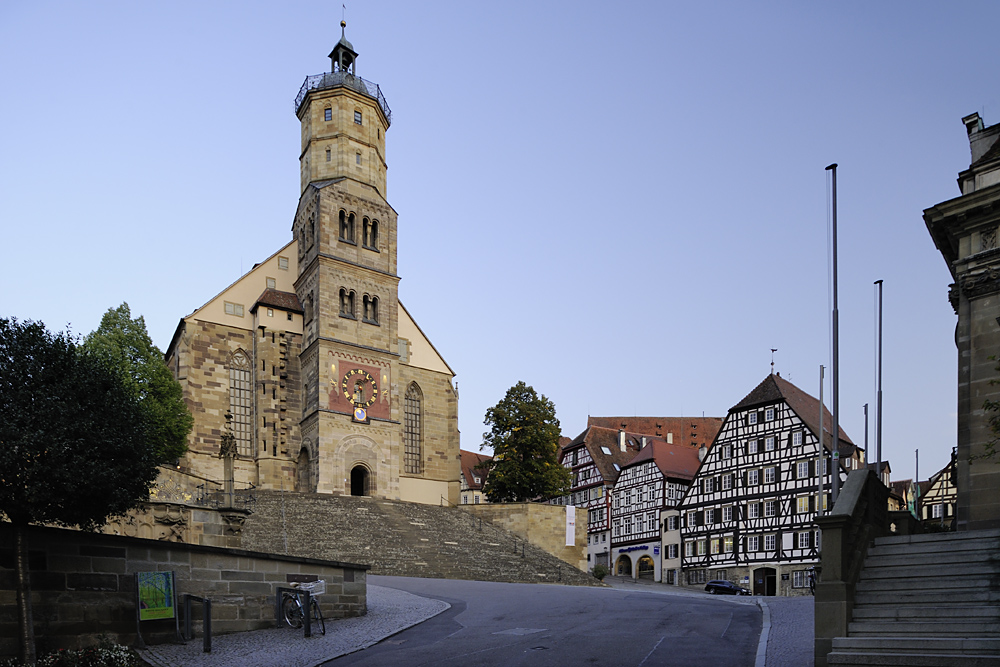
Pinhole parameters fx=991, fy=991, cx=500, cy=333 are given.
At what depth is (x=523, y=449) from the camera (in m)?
58.8

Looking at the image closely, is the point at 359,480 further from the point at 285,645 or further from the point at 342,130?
the point at 285,645

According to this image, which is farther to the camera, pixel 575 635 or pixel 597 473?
pixel 597 473

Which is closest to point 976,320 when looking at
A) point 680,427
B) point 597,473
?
point 597,473

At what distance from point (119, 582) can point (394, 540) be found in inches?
988

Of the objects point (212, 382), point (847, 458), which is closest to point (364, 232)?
point (212, 382)

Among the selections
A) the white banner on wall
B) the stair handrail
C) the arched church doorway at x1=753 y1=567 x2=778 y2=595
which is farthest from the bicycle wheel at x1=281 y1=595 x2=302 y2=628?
the arched church doorway at x1=753 y1=567 x2=778 y2=595

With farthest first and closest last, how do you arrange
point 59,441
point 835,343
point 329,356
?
point 329,356, point 835,343, point 59,441

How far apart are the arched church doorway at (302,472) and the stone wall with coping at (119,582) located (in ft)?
108

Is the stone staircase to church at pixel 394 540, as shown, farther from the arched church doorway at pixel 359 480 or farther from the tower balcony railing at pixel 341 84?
the tower balcony railing at pixel 341 84

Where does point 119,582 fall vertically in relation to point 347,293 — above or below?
below

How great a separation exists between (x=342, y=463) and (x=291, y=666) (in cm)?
3684

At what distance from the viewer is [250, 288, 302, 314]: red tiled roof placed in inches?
2159

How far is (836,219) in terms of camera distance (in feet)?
87.7

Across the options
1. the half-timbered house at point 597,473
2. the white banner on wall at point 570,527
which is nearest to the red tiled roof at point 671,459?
the half-timbered house at point 597,473
